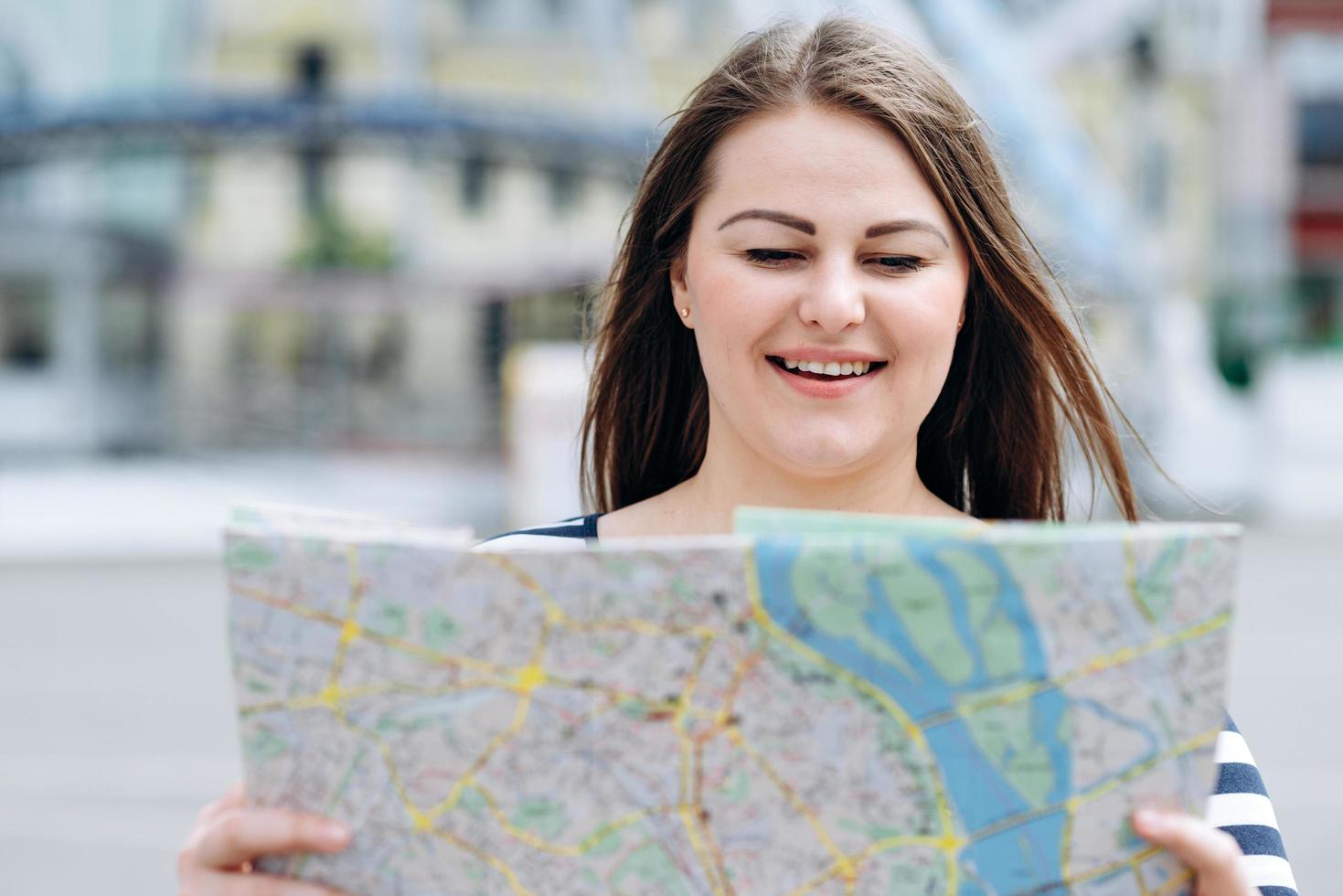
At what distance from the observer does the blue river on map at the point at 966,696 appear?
37.8 inches

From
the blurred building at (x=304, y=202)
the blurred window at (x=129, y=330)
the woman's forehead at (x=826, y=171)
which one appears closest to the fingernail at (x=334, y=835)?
the woman's forehead at (x=826, y=171)

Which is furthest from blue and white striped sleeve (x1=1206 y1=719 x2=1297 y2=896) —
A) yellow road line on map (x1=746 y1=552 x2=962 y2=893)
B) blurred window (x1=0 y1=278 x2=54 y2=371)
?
blurred window (x1=0 y1=278 x2=54 y2=371)

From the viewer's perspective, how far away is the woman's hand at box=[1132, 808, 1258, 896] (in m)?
0.98

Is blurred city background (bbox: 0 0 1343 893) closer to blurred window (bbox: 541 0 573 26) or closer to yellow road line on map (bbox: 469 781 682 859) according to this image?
blurred window (bbox: 541 0 573 26)

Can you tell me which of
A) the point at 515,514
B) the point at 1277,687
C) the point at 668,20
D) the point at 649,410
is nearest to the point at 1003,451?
the point at 649,410

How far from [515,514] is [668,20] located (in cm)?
1706

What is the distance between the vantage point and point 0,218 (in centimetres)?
1848

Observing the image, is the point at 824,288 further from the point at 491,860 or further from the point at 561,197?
the point at 561,197

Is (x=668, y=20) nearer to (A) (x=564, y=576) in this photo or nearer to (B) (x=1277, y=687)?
(B) (x=1277, y=687)

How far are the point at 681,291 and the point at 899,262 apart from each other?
274 mm

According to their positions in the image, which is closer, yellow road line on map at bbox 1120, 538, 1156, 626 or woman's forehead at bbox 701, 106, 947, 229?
yellow road line on map at bbox 1120, 538, 1156, 626

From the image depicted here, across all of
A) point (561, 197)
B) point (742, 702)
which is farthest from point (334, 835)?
point (561, 197)

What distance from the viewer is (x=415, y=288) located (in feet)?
78.3

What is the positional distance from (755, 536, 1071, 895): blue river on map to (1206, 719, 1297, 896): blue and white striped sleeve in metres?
0.28
